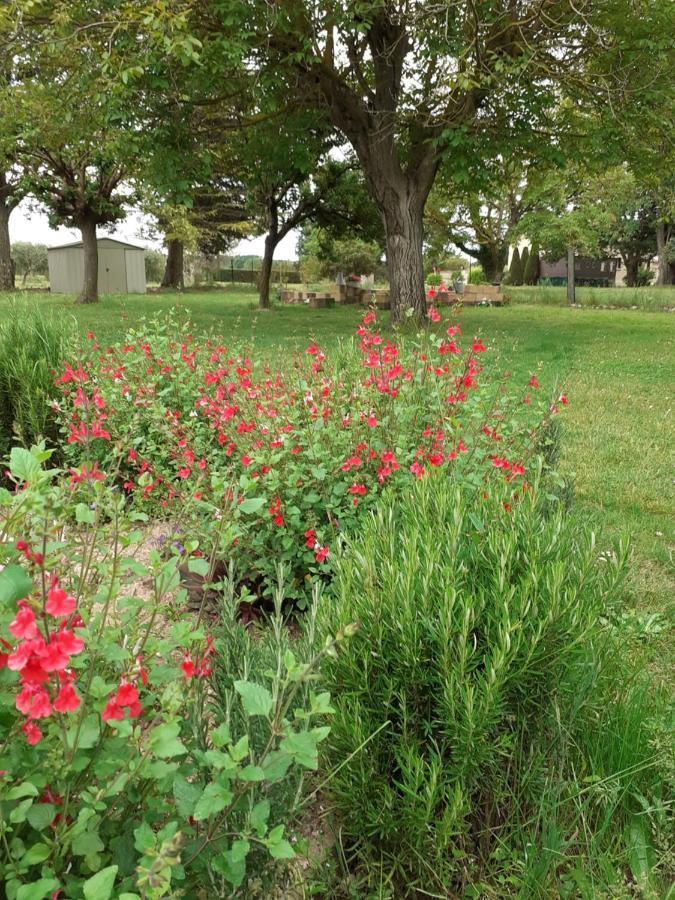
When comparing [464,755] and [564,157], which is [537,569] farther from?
[564,157]

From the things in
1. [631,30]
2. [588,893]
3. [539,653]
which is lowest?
[588,893]

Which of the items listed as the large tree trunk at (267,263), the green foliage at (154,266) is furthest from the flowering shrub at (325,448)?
the green foliage at (154,266)

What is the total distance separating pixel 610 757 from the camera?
1812 millimetres

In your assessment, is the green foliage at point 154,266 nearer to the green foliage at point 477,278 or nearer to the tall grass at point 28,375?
the green foliage at point 477,278

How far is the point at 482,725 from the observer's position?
4.80ft

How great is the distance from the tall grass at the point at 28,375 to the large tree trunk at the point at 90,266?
16.5 metres

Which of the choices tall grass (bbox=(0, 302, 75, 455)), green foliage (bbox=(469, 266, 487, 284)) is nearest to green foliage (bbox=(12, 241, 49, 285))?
green foliage (bbox=(469, 266, 487, 284))

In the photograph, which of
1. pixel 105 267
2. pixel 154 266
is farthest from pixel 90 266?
pixel 154 266

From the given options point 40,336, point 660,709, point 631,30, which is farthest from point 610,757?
point 631,30

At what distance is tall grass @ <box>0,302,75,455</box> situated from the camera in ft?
16.0

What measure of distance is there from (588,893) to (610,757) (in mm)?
444

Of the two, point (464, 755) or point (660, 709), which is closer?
point (464, 755)

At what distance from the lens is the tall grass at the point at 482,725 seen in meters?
1.51

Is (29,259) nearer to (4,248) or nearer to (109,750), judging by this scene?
(4,248)
